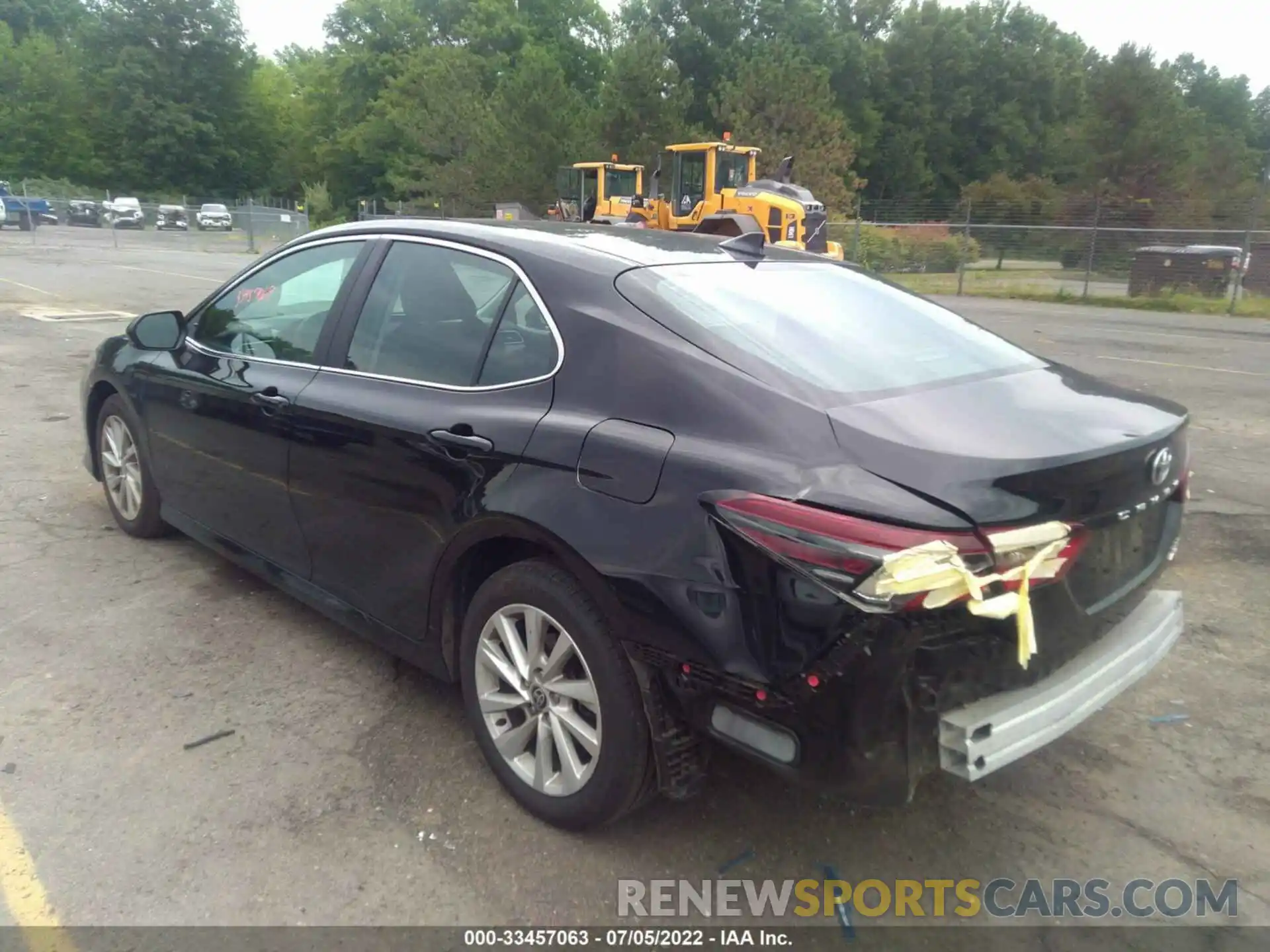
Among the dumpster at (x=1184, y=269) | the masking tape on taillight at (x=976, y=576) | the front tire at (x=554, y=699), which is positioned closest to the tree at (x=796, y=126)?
the dumpster at (x=1184, y=269)

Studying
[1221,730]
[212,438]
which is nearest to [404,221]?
[212,438]

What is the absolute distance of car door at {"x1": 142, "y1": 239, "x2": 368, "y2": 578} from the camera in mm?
3684

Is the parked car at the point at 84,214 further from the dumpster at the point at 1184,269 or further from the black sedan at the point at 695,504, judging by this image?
the black sedan at the point at 695,504

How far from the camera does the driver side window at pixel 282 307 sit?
12.2 feet

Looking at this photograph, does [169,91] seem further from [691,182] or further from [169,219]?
[691,182]

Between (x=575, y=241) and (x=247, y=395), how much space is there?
1.50 meters

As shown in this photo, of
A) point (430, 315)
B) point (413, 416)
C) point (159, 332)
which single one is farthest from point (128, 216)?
point (413, 416)

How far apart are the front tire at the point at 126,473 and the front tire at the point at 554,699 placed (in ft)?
8.29

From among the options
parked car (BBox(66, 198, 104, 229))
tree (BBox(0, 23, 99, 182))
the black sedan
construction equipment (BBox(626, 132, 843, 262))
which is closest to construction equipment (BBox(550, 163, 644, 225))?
construction equipment (BBox(626, 132, 843, 262))

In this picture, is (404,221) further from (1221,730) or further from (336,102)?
(336,102)

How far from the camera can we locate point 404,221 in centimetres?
369

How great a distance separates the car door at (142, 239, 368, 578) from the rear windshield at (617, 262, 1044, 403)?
4.65 feet

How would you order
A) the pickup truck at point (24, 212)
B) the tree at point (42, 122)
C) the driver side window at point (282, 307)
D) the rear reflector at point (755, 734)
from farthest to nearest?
the tree at point (42, 122), the pickup truck at point (24, 212), the driver side window at point (282, 307), the rear reflector at point (755, 734)

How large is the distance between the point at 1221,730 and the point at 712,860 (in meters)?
1.96
